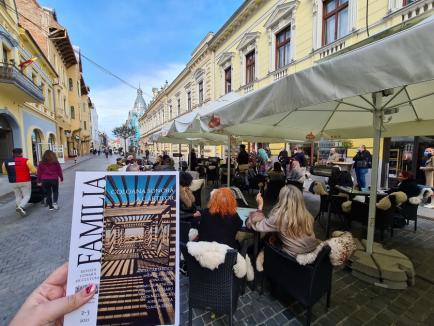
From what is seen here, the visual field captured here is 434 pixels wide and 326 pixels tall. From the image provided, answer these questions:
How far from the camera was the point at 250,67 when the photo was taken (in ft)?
42.0

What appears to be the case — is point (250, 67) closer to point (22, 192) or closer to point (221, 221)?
point (22, 192)

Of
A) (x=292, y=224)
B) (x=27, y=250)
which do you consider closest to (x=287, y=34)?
(x=292, y=224)

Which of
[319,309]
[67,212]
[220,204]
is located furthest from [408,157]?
[67,212]

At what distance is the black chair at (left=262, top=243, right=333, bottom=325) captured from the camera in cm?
188

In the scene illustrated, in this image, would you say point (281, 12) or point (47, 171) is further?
point (281, 12)

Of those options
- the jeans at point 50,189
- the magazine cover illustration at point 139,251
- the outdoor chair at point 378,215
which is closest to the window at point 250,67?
the outdoor chair at point 378,215

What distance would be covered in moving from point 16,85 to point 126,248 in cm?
1404

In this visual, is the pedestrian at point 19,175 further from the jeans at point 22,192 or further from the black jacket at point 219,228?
the black jacket at point 219,228

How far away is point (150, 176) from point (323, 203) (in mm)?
4286

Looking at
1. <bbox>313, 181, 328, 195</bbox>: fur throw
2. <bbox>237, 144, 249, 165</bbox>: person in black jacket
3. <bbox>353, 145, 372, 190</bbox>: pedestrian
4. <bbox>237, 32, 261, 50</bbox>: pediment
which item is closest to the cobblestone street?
<bbox>313, 181, 328, 195</bbox>: fur throw

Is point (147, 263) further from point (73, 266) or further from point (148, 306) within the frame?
point (73, 266)

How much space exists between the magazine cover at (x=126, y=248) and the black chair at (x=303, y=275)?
1277 millimetres

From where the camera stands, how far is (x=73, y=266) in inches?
38.8

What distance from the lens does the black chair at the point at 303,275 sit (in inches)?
73.9
